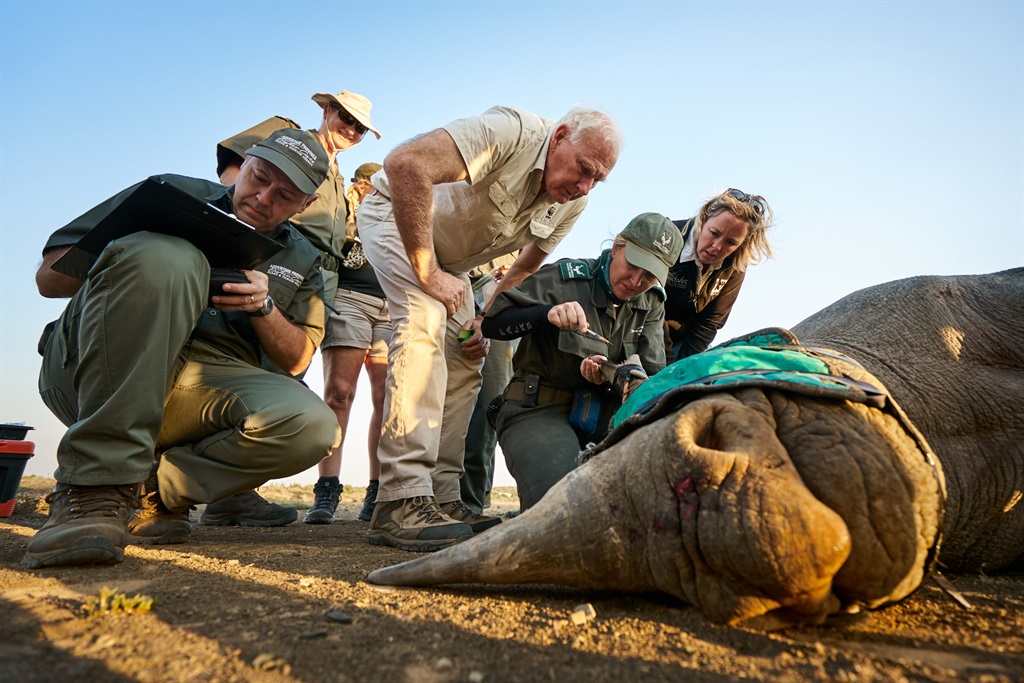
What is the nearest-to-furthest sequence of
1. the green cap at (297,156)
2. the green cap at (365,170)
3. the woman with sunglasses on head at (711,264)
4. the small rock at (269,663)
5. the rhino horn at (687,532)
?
the small rock at (269,663) → the rhino horn at (687,532) → the green cap at (297,156) → the woman with sunglasses on head at (711,264) → the green cap at (365,170)

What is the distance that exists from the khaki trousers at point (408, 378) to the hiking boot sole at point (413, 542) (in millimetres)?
161

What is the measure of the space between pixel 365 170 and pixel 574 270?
103 inches

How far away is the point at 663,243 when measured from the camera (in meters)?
4.11

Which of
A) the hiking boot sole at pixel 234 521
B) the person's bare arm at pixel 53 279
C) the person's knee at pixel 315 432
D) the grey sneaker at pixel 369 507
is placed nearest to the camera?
Result: the person's bare arm at pixel 53 279

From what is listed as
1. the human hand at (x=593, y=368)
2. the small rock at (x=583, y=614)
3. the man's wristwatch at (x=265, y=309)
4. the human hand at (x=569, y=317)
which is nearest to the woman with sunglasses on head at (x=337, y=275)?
the man's wristwatch at (x=265, y=309)

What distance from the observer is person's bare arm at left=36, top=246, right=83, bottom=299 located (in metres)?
3.34

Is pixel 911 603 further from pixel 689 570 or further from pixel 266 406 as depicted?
pixel 266 406

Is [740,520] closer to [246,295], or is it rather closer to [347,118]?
[246,295]

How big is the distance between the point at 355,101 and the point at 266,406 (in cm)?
279

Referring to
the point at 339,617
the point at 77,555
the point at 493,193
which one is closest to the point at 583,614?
the point at 339,617

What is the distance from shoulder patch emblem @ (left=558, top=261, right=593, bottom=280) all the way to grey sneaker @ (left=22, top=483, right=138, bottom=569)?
2538 millimetres

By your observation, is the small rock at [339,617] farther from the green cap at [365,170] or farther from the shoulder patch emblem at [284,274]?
the green cap at [365,170]

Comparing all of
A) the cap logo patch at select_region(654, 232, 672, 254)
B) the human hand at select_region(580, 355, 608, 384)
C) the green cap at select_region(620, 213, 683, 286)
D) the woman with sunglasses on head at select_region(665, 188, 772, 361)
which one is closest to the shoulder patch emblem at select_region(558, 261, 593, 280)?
the green cap at select_region(620, 213, 683, 286)

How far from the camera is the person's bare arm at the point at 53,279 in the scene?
3.34m
